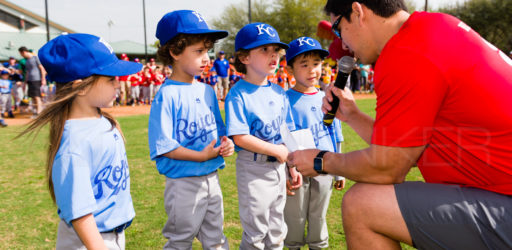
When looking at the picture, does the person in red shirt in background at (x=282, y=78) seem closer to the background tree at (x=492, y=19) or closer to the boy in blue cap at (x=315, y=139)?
the boy in blue cap at (x=315, y=139)

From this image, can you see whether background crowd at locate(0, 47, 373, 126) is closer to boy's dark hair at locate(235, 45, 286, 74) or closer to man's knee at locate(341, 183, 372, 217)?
boy's dark hair at locate(235, 45, 286, 74)

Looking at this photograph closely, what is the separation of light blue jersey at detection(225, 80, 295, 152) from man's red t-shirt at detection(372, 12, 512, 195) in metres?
1.21

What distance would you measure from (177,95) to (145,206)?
216 centimetres

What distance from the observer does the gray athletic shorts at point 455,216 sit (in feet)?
5.54

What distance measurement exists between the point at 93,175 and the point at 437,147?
1808 mm

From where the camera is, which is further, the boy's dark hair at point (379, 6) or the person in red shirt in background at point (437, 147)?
the boy's dark hair at point (379, 6)

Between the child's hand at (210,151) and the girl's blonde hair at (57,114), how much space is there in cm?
89

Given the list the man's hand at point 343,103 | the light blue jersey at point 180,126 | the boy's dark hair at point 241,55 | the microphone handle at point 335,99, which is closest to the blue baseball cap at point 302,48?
the boy's dark hair at point 241,55

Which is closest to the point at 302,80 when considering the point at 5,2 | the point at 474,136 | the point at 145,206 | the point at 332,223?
the point at 332,223

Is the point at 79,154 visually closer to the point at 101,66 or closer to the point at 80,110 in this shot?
the point at 80,110

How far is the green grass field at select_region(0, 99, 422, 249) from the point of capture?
339 cm

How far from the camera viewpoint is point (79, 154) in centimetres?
175

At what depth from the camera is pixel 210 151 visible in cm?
256

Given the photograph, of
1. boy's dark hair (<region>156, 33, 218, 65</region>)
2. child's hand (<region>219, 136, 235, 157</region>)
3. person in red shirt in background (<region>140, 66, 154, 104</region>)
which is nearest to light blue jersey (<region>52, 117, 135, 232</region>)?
child's hand (<region>219, 136, 235, 157</region>)
